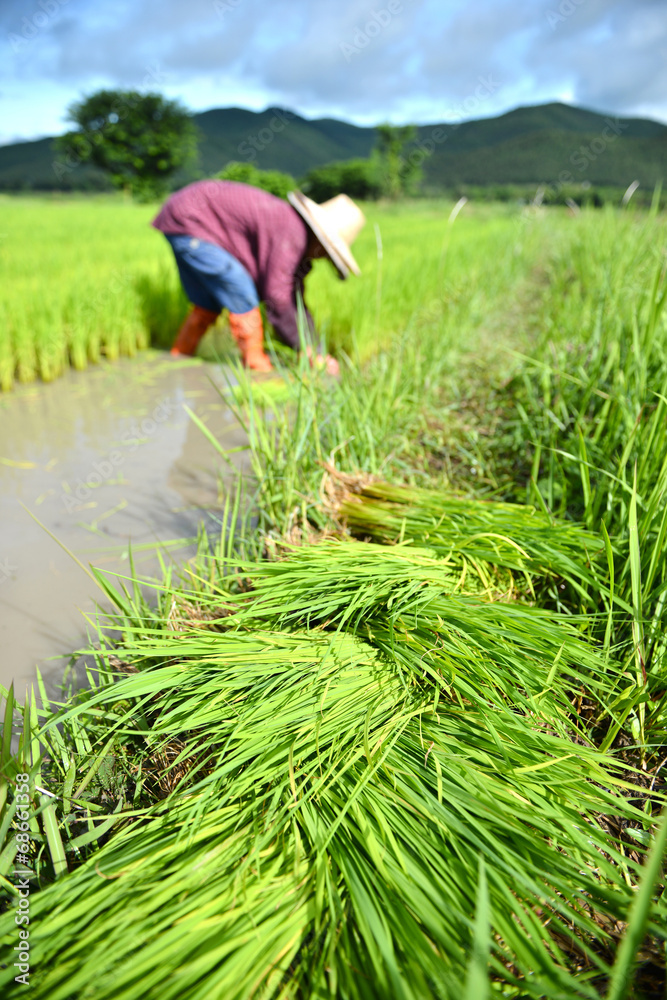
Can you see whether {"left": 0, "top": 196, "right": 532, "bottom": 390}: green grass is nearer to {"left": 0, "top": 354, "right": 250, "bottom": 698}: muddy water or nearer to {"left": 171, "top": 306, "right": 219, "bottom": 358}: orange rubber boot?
{"left": 171, "top": 306, "right": 219, "bottom": 358}: orange rubber boot

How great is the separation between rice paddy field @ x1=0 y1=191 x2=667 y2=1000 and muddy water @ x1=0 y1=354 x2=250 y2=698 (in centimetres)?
26

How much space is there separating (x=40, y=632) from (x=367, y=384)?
4.61 feet

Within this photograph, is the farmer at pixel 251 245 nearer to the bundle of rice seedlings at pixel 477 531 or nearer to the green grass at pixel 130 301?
the green grass at pixel 130 301

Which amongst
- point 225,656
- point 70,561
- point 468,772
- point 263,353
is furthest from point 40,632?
point 263,353

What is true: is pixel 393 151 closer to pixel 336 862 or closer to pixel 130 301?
pixel 130 301

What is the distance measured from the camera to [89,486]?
95.0 inches

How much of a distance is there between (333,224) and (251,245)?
611 millimetres

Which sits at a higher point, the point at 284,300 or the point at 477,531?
the point at 284,300

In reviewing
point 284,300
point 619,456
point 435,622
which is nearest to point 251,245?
point 284,300

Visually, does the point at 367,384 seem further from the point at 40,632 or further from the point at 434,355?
the point at 40,632

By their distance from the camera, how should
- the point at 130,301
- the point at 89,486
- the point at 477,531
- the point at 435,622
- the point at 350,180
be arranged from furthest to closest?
the point at 350,180 < the point at 130,301 < the point at 89,486 < the point at 477,531 < the point at 435,622

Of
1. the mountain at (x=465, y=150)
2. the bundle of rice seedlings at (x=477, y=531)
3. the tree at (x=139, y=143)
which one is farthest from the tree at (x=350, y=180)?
the bundle of rice seedlings at (x=477, y=531)

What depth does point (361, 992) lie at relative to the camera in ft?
2.02

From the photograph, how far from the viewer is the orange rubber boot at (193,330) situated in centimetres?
403
